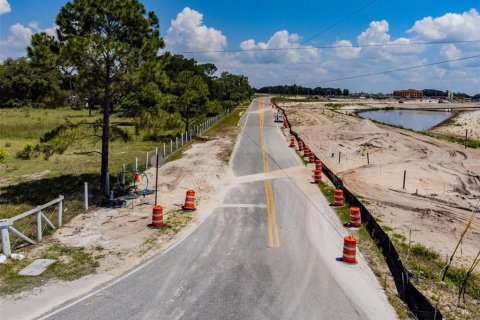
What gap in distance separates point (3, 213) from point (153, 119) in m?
8.46

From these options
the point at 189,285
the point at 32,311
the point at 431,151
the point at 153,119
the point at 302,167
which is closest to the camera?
the point at 32,311

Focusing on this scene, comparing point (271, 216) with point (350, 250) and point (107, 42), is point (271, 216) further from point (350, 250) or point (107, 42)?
point (107, 42)

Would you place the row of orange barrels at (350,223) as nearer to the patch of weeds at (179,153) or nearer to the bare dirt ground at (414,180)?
the bare dirt ground at (414,180)

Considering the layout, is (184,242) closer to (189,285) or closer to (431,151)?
(189,285)

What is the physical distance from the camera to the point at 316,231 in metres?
17.0

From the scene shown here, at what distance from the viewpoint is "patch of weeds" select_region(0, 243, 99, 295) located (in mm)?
11578

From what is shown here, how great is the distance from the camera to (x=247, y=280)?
12047 millimetres

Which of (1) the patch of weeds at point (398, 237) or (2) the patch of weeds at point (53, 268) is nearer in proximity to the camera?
(2) the patch of weeds at point (53, 268)

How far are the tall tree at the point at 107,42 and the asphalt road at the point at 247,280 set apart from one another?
861 centimetres

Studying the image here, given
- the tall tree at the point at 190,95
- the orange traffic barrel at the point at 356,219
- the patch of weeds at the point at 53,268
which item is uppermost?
the tall tree at the point at 190,95

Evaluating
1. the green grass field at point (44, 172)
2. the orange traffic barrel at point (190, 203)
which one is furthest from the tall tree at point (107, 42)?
the orange traffic barrel at point (190, 203)

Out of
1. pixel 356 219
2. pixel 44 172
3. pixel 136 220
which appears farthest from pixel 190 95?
pixel 356 219

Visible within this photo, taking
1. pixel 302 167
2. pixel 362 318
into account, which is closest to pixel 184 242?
pixel 362 318

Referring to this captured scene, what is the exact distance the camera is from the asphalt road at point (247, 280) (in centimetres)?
1029
